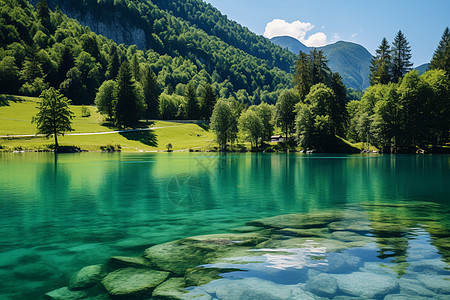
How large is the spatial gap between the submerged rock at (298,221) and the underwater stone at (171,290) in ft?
24.4

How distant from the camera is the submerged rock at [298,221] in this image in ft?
50.0

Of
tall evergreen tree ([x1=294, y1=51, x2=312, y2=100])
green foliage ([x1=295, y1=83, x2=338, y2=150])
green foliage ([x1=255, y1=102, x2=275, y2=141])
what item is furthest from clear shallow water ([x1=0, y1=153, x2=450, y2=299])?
tall evergreen tree ([x1=294, y1=51, x2=312, y2=100])

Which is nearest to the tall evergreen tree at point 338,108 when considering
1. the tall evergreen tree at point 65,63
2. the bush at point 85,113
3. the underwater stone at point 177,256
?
the underwater stone at point 177,256

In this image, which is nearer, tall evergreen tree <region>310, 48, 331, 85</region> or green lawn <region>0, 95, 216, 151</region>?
green lawn <region>0, 95, 216, 151</region>

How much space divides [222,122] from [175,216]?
8546 centimetres

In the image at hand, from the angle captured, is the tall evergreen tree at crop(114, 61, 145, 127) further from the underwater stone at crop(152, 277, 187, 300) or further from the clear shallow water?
the underwater stone at crop(152, 277, 187, 300)

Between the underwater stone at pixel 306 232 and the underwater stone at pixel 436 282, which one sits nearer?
the underwater stone at pixel 436 282

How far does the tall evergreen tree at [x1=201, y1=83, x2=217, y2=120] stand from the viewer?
15988 centimetres

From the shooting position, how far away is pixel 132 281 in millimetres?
8531

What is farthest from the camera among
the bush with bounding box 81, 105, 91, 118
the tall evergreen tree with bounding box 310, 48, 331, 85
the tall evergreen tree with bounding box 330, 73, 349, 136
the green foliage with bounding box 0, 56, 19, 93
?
the green foliage with bounding box 0, 56, 19, 93

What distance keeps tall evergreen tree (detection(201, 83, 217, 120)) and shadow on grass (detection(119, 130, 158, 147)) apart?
149 ft

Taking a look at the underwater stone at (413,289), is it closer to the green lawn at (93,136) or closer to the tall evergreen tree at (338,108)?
the green lawn at (93,136)

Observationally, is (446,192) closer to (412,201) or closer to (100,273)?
(412,201)

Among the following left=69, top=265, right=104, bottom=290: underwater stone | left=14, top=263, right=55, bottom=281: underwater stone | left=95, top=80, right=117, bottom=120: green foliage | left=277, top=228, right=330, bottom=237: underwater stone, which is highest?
left=95, top=80, right=117, bottom=120: green foliage
